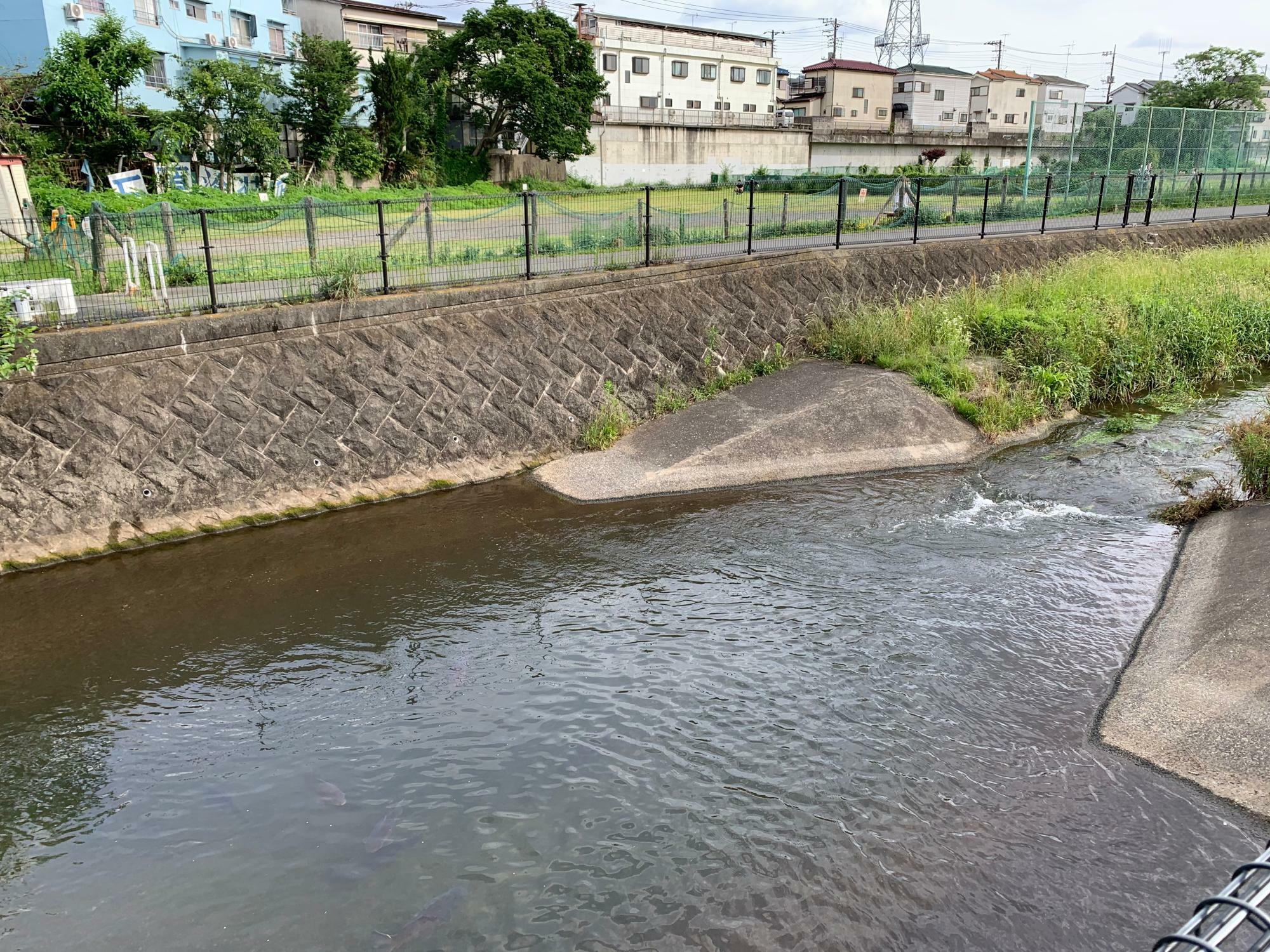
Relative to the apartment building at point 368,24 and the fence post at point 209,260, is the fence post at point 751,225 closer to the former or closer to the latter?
the fence post at point 209,260

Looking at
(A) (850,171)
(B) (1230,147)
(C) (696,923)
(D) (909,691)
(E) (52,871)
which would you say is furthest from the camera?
(A) (850,171)

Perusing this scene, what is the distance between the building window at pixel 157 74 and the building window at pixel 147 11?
1253mm

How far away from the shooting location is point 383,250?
1323cm

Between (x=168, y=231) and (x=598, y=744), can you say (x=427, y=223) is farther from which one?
(x=598, y=744)

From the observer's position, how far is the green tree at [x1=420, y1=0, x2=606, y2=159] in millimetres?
45469

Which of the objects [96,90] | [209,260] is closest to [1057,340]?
[209,260]

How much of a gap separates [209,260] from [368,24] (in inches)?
1919

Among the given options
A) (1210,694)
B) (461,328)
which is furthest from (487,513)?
(1210,694)

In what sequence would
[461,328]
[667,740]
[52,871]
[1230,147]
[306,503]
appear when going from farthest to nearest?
1. [1230,147]
2. [461,328]
3. [306,503]
4. [667,740]
5. [52,871]

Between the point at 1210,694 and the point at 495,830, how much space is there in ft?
18.8

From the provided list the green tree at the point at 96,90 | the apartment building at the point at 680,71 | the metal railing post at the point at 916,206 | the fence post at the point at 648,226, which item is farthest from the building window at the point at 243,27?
the fence post at the point at 648,226

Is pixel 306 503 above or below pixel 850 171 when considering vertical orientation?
below

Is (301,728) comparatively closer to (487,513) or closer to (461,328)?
(487,513)

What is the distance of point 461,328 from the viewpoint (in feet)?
45.1
